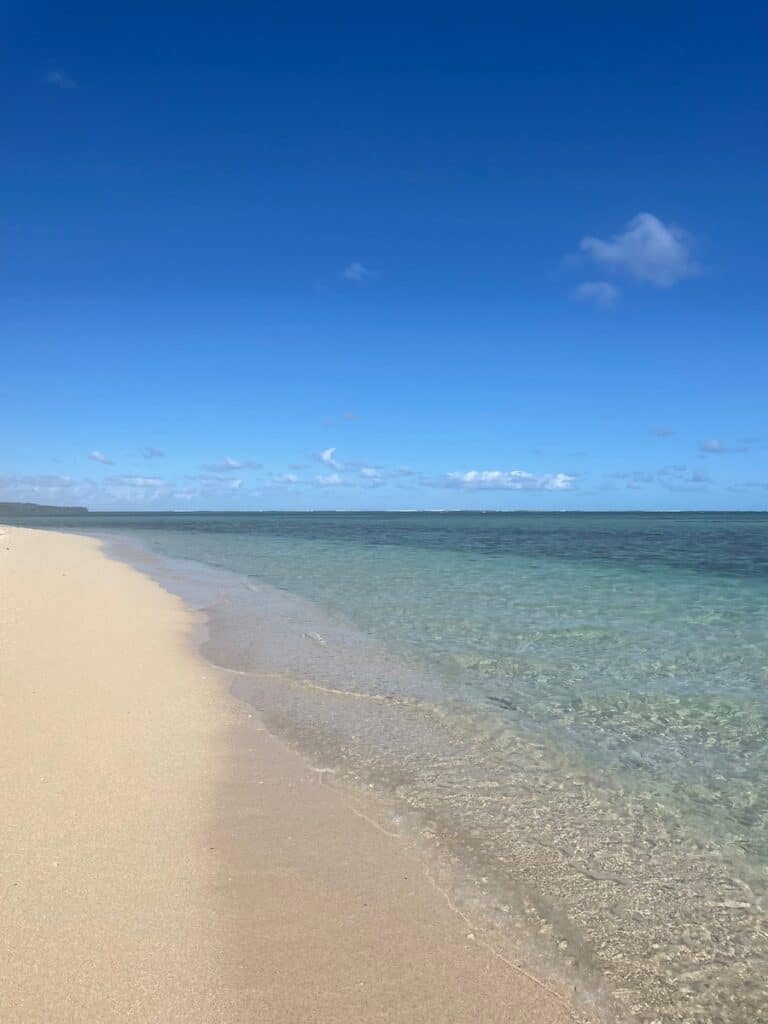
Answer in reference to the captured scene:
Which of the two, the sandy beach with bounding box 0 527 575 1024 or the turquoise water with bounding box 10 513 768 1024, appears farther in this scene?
the turquoise water with bounding box 10 513 768 1024

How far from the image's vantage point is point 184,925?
3.64 metres

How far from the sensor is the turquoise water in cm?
383

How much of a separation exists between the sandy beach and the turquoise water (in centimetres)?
51

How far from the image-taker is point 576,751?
6746 millimetres

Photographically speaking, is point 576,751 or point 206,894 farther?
point 576,751

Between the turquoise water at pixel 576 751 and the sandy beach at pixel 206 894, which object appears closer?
the sandy beach at pixel 206 894

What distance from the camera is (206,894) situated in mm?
3975

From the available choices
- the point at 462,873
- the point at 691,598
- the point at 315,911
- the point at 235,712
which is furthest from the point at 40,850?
the point at 691,598

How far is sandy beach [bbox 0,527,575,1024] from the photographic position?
3162 millimetres

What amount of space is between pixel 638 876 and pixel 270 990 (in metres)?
2.60

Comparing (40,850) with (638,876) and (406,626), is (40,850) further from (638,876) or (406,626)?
(406,626)

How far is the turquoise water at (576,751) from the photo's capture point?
3832mm

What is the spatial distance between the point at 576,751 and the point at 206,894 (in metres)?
4.12

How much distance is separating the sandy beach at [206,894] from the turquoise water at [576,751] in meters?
0.51
